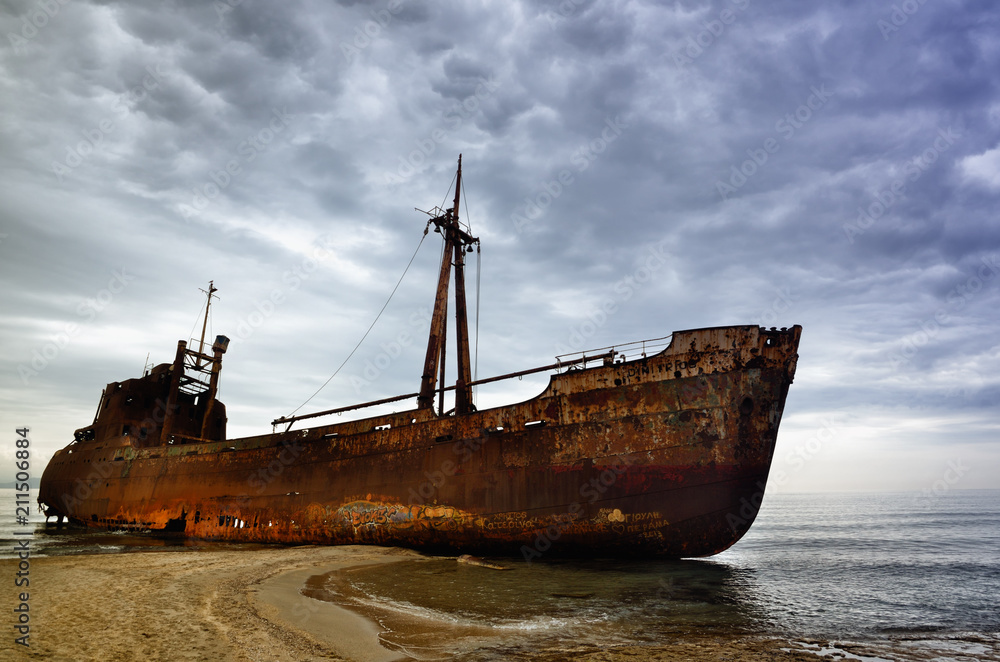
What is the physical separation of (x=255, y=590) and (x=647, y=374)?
8.60m

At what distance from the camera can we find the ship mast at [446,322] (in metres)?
15.5

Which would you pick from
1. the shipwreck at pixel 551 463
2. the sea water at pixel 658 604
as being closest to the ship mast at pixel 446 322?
the shipwreck at pixel 551 463

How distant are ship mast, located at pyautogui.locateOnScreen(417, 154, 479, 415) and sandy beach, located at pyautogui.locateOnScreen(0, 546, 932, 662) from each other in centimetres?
761

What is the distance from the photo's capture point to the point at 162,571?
8.77 metres

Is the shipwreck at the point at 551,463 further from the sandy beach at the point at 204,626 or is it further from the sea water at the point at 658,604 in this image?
the sandy beach at the point at 204,626

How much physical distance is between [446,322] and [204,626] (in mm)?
12459

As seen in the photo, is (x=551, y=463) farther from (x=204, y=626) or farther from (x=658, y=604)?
(x=204, y=626)

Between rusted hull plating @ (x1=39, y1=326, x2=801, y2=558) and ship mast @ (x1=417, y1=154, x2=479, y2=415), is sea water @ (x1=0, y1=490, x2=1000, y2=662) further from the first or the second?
ship mast @ (x1=417, y1=154, x2=479, y2=415)

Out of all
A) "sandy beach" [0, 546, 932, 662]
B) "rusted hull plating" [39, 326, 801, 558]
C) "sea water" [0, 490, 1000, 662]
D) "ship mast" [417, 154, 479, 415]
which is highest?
"ship mast" [417, 154, 479, 415]

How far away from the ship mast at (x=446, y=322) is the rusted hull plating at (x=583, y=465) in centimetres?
188

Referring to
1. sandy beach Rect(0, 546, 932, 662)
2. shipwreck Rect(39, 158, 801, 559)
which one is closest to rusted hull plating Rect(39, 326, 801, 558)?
shipwreck Rect(39, 158, 801, 559)

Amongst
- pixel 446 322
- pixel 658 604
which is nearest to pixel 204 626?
pixel 658 604

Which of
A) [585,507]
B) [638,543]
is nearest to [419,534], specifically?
[585,507]

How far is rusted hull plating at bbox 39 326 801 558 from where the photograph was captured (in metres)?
10.6
